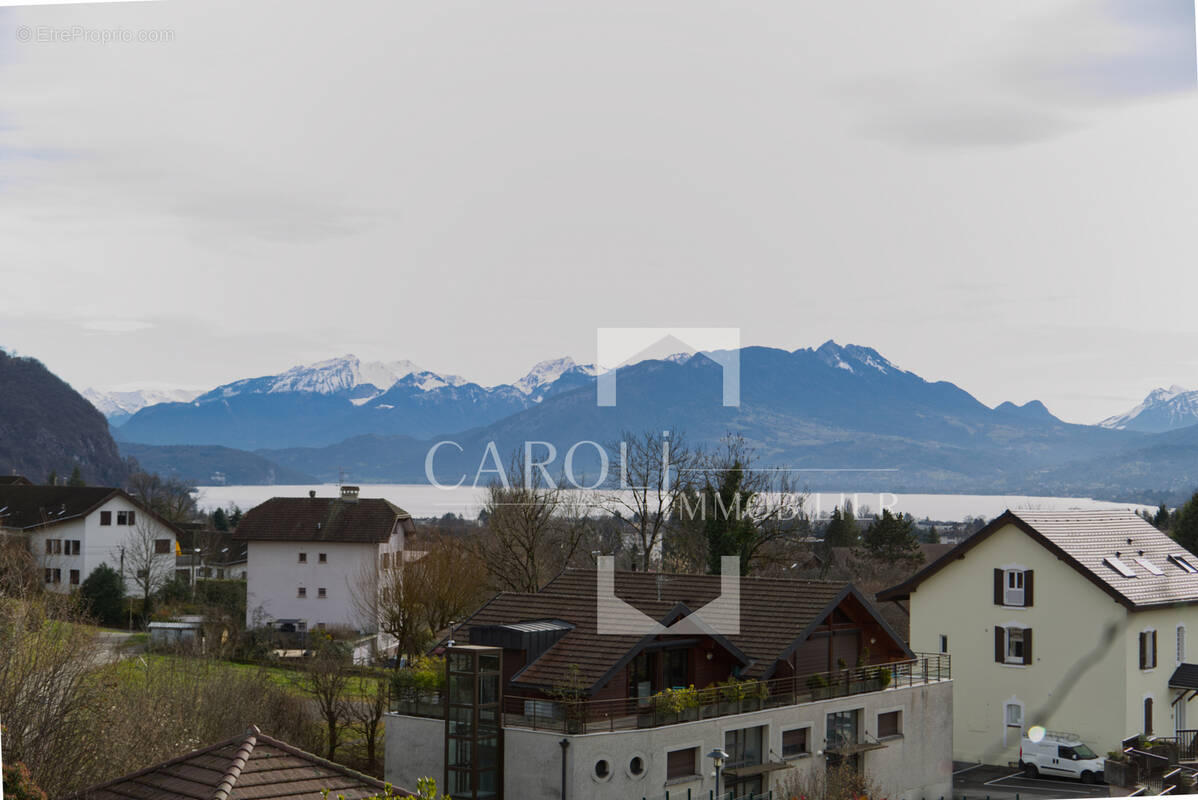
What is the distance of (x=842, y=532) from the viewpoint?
2269 inches

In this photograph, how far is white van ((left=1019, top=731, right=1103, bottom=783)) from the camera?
2483 centimetres

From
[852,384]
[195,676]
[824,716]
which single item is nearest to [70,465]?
[195,676]

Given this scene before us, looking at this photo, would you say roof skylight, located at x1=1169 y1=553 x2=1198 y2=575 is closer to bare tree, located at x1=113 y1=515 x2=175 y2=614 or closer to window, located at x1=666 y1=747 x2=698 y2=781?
window, located at x1=666 y1=747 x2=698 y2=781

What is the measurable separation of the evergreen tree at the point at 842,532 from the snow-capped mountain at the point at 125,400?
155ft

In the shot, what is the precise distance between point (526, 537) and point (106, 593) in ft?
52.6

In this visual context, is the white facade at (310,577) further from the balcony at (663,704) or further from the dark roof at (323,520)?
the balcony at (663,704)

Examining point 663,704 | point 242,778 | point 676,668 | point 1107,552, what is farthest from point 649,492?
point 242,778

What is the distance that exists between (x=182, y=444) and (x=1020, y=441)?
70304 millimetres

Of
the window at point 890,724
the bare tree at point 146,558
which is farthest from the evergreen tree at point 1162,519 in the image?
the bare tree at point 146,558

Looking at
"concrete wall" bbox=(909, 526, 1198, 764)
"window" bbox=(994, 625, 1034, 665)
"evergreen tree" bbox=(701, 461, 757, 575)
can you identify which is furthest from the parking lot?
"evergreen tree" bbox=(701, 461, 757, 575)

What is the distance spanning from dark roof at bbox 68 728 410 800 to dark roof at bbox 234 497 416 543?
36.3 meters

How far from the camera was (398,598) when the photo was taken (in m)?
34.5

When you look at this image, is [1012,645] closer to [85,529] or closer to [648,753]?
[648,753]

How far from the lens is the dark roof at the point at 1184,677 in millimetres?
27312
